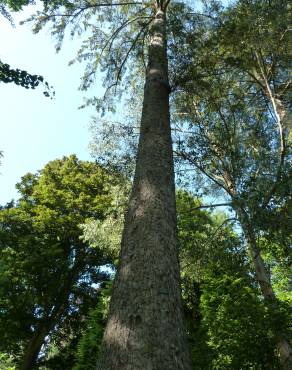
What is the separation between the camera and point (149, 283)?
10.9 feet

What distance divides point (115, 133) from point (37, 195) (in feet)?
24.1

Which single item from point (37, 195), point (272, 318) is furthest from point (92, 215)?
point (272, 318)

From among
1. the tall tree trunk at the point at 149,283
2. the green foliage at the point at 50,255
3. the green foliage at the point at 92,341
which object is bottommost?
the tall tree trunk at the point at 149,283

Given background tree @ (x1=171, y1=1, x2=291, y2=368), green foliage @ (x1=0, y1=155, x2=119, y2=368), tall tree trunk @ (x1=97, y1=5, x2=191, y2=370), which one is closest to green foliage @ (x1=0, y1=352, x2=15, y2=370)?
green foliage @ (x1=0, y1=155, x2=119, y2=368)

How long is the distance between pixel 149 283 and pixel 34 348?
45.9 ft

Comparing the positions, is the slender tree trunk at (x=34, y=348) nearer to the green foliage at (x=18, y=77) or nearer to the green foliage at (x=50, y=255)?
the green foliage at (x=50, y=255)

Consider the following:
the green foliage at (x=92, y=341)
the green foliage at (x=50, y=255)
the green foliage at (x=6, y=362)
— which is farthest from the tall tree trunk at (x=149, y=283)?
the green foliage at (x=6, y=362)

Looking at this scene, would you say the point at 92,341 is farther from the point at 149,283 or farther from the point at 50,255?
the point at 149,283

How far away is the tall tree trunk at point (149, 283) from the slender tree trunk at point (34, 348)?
504 inches

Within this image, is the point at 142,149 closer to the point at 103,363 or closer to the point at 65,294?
the point at 103,363

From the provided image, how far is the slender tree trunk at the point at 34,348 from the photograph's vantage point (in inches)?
579

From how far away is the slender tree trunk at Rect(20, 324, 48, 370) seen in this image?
14703 mm

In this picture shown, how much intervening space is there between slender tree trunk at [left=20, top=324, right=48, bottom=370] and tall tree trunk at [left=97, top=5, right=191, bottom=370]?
12.8 metres

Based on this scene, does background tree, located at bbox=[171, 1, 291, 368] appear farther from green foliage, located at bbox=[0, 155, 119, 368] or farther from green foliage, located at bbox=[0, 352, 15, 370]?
green foliage, located at bbox=[0, 352, 15, 370]
